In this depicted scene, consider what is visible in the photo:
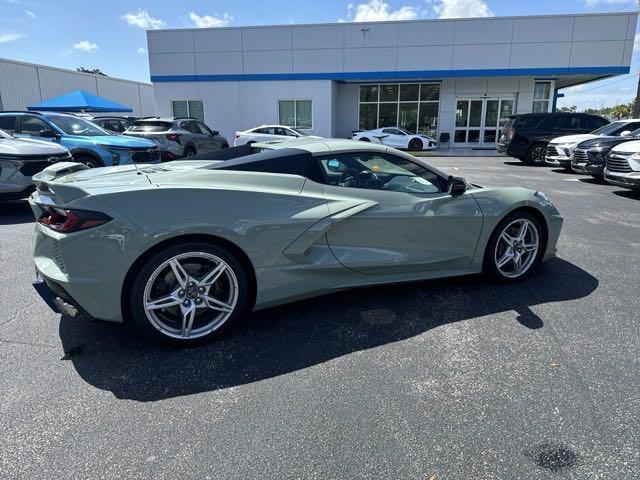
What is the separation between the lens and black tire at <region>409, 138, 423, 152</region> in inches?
893

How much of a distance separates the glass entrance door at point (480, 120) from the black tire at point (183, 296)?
2455 centimetres

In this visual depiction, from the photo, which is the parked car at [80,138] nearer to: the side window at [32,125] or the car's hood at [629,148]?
the side window at [32,125]

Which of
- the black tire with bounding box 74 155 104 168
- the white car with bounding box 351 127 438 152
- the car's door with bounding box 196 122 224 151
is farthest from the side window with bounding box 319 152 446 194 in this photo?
the white car with bounding box 351 127 438 152

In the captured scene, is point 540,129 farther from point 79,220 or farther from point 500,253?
point 79,220

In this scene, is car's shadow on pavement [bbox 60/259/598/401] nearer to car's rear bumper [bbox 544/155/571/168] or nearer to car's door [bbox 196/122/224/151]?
car's rear bumper [bbox 544/155/571/168]

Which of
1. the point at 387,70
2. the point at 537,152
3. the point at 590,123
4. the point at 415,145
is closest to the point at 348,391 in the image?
the point at 537,152

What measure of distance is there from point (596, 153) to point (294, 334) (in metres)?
11.1

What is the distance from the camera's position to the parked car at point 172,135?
522 inches

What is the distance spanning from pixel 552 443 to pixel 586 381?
715mm

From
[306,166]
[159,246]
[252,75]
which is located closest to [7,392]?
[159,246]

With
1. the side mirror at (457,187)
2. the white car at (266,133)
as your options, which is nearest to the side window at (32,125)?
the side mirror at (457,187)

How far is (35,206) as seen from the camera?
10.4 feet

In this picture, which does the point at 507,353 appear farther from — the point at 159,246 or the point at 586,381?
the point at 159,246

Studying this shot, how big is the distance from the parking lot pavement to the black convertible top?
1146 mm
